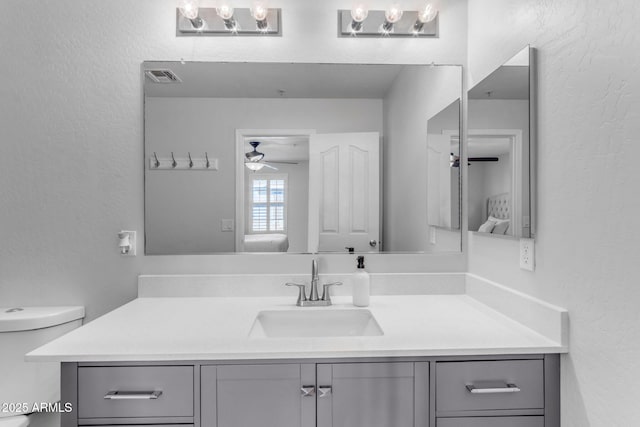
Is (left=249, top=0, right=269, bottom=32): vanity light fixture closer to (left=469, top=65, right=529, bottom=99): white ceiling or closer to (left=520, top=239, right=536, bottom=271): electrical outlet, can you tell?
(left=469, top=65, right=529, bottom=99): white ceiling

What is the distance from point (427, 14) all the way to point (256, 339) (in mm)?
1628

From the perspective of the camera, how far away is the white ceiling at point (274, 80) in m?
1.81

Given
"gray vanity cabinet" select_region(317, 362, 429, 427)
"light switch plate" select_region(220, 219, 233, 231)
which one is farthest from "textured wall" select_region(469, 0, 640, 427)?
"light switch plate" select_region(220, 219, 233, 231)

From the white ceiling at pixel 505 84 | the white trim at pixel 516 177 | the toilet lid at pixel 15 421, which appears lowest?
the toilet lid at pixel 15 421

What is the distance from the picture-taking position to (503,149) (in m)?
1.48

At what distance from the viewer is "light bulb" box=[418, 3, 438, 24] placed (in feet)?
5.95

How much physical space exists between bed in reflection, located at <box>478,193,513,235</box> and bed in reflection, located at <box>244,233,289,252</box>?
2.94ft

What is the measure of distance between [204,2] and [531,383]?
2.02 metres

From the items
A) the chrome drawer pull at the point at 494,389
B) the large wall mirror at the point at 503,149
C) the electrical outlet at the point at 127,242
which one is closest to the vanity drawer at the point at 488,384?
the chrome drawer pull at the point at 494,389

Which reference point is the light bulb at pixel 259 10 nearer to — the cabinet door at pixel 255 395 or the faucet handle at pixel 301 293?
the faucet handle at pixel 301 293

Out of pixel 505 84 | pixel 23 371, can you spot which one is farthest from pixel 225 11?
pixel 23 371

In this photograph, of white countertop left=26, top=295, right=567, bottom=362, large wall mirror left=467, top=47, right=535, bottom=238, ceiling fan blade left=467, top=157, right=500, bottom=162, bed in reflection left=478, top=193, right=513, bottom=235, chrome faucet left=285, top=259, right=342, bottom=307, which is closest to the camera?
white countertop left=26, top=295, right=567, bottom=362

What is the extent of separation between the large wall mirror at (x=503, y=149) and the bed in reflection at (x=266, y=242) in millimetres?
873

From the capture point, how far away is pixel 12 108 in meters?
1.76
